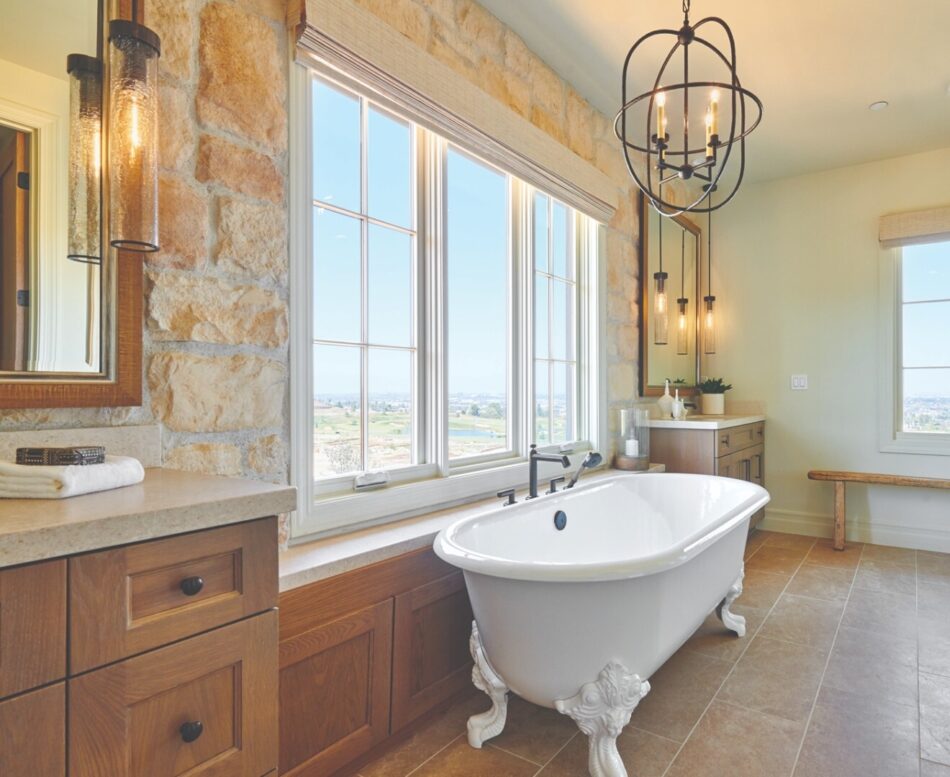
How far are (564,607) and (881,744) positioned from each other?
1199 mm

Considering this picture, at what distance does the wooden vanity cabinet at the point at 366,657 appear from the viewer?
1.50 meters

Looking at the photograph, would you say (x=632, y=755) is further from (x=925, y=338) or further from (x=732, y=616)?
(x=925, y=338)

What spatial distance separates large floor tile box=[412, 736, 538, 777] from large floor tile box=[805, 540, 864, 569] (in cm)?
282

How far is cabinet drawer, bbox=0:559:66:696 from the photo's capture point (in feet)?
2.46

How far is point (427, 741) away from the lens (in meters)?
1.84

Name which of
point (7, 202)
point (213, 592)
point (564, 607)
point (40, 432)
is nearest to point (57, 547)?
point (213, 592)

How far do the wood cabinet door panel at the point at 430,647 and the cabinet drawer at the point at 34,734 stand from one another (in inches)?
41.0

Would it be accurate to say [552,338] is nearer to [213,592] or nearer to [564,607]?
[564,607]

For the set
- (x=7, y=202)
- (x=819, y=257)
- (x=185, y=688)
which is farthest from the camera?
(x=819, y=257)

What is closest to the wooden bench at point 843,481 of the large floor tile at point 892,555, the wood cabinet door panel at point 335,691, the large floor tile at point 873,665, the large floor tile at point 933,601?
the large floor tile at point 892,555

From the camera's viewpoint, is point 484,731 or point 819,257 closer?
point 484,731

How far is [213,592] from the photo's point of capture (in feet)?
3.22

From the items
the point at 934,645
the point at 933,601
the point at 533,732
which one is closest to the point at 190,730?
the point at 533,732

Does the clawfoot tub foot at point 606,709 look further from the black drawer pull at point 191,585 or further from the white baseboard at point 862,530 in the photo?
the white baseboard at point 862,530
